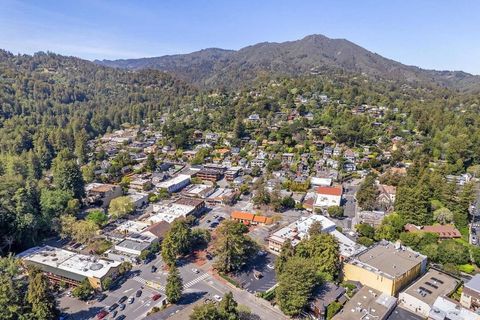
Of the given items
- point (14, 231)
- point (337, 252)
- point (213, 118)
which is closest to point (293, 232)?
point (337, 252)

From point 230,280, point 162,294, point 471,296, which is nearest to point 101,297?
point 162,294

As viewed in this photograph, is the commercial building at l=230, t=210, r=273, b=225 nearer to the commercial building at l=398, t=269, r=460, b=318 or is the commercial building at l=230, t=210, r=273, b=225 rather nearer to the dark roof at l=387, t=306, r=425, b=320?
the commercial building at l=398, t=269, r=460, b=318

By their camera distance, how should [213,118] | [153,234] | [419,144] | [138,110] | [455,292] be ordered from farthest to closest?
[138,110] → [213,118] → [419,144] → [153,234] → [455,292]

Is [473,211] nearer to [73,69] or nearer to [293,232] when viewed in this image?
[293,232]

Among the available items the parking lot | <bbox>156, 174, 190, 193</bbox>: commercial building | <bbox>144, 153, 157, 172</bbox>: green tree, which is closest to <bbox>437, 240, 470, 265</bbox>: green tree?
the parking lot

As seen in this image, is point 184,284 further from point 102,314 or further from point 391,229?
point 391,229

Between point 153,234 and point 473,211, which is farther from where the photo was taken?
point 473,211
